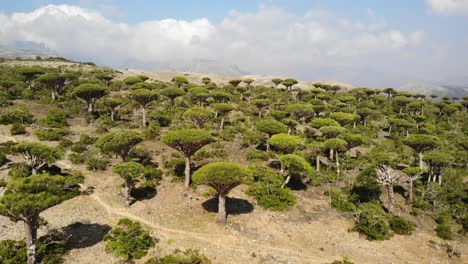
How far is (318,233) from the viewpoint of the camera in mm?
28266

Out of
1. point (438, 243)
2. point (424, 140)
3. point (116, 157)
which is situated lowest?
point (438, 243)

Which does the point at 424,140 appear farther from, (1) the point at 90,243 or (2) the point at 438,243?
(1) the point at 90,243

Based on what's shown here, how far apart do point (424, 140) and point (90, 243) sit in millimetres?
45058

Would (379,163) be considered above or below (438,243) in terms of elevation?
above

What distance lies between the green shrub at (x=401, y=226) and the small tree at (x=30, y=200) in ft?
101

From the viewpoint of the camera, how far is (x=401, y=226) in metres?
29.7

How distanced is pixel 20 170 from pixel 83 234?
1066 cm

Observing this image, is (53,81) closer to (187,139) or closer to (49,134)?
(49,134)

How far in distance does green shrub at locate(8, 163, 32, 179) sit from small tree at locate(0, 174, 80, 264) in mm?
9722

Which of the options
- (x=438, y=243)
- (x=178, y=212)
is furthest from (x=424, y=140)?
(x=178, y=212)

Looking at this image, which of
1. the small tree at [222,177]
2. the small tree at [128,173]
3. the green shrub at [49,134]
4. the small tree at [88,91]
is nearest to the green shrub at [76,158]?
the green shrub at [49,134]

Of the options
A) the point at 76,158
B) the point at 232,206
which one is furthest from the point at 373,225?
the point at 76,158

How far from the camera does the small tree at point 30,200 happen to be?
59.1 feet

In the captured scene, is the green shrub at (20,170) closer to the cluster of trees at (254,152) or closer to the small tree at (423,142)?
the cluster of trees at (254,152)
